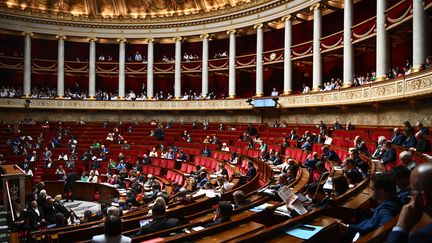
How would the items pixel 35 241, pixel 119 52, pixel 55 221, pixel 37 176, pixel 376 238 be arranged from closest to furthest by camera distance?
pixel 376 238 < pixel 35 241 < pixel 55 221 < pixel 37 176 < pixel 119 52

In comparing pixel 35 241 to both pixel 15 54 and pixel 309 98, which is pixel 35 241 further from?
pixel 15 54

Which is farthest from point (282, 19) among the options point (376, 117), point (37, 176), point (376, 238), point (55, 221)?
point (376, 238)

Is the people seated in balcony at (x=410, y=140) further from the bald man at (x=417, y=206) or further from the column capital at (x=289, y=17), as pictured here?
the column capital at (x=289, y=17)

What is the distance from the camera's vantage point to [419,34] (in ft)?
40.1

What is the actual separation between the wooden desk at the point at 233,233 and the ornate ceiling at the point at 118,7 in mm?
25193

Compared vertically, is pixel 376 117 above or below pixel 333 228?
above

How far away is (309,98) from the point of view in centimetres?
1952

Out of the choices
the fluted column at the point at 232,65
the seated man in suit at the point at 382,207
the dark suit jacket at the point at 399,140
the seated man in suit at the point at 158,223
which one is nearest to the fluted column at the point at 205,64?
the fluted column at the point at 232,65

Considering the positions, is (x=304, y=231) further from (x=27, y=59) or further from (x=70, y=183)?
(x=27, y=59)

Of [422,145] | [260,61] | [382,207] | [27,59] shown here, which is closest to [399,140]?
[422,145]

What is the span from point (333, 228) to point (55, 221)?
8.01m

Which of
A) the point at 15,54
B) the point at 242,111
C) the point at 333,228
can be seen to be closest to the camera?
the point at 333,228

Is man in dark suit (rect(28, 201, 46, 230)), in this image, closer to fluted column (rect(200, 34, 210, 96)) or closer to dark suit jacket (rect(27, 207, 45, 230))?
dark suit jacket (rect(27, 207, 45, 230))

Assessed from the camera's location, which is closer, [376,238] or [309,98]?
[376,238]
